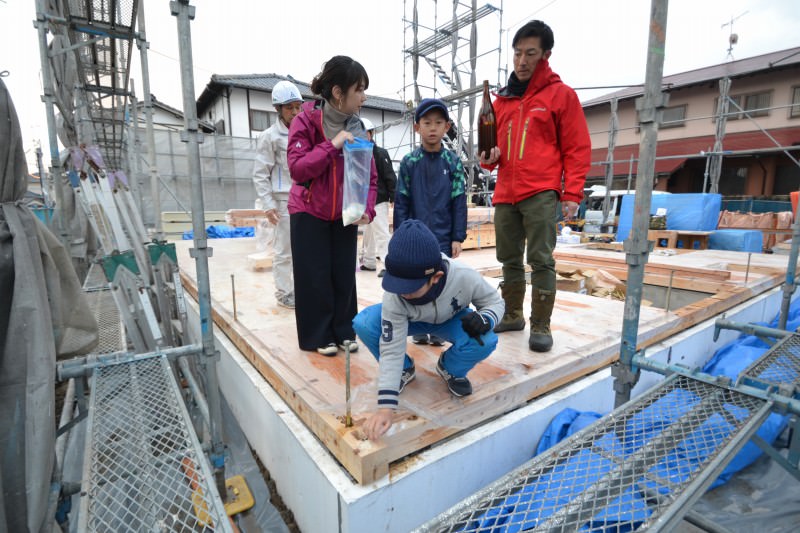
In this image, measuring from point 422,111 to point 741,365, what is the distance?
2416 mm

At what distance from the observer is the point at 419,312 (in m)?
1.45

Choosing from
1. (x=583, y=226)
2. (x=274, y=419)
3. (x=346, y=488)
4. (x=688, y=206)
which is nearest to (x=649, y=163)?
(x=346, y=488)

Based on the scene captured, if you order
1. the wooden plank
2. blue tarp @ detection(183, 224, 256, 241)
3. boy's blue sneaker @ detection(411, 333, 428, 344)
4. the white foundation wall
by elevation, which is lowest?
the white foundation wall

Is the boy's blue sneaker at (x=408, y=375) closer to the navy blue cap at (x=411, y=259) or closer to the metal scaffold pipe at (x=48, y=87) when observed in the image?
the navy blue cap at (x=411, y=259)

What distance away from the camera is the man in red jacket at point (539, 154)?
1.86 m

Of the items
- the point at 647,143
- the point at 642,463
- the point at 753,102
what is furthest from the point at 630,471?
the point at 753,102

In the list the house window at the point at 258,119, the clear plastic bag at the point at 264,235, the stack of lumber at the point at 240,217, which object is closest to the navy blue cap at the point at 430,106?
the clear plastic bag at the point at 264,235

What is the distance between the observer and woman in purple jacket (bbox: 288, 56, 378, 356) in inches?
66.4

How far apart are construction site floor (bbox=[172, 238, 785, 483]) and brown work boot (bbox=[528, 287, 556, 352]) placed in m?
0.05

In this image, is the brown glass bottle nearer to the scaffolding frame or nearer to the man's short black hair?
the man's short black hair

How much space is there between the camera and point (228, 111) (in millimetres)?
13602

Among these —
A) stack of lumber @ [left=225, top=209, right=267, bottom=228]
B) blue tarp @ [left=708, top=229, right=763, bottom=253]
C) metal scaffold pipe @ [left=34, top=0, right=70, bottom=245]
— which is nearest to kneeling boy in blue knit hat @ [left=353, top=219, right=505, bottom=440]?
metal scaffold pipe @ [left=34, top=0, right=70, bottom=245]

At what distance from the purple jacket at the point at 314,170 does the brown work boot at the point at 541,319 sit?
0.98 meters

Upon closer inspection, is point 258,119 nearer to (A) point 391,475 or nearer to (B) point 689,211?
(B) point 689,211
